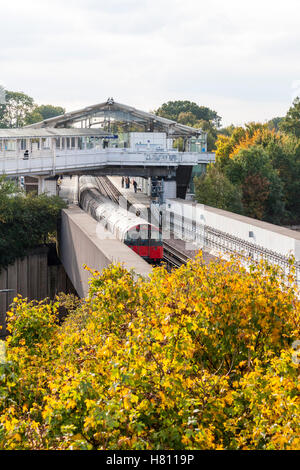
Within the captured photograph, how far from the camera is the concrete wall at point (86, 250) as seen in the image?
18.6 metres

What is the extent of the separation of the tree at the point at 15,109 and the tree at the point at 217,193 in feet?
238

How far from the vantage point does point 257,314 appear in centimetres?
983

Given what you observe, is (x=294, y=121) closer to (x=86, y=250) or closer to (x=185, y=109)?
(x=185, y=109)

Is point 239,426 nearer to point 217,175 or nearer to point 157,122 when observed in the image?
point 217,175

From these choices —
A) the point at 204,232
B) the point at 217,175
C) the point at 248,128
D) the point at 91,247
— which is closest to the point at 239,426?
the point at 91,247

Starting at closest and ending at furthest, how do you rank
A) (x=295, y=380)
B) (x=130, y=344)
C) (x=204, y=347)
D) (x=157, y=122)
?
(x=295, y=380), (x=130, y=344), (x=204, y=347), (x=157, y=122)

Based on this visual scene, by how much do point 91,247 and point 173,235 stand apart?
56.0 ft

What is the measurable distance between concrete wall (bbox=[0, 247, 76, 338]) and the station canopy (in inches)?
893

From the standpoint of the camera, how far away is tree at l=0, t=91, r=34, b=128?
117m

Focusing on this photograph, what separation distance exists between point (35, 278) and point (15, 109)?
298 ft

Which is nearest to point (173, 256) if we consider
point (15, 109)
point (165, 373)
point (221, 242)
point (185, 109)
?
point (221, 242)

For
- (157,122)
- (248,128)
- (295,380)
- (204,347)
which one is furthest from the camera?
(248,128)

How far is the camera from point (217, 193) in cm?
5228

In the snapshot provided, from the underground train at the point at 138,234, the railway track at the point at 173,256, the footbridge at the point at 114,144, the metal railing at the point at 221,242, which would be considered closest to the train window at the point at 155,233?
the underground train at the point at 138,234
